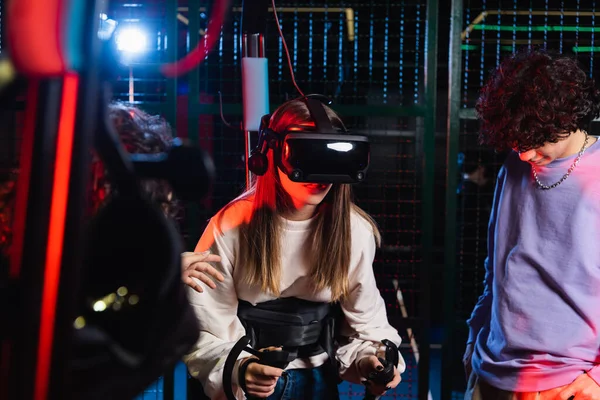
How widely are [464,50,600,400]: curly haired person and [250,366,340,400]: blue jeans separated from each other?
475 millimetres

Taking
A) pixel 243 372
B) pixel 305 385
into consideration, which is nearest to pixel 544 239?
pixel 305 385

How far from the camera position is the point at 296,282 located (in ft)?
6.16

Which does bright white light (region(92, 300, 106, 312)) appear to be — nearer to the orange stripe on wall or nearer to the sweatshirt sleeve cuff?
the orange stripe on wall

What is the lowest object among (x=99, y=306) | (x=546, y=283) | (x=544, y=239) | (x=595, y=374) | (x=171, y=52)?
(x=595, y=374)

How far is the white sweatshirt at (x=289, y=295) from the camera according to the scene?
177cm

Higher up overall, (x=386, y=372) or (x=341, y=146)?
(x=341, y=146)

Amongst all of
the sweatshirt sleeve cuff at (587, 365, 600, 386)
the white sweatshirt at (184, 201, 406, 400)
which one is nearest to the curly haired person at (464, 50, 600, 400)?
the sweatshirt sleeve cuff at (587, 365, 600, 386)

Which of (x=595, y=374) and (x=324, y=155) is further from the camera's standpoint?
(x=595, y=374)

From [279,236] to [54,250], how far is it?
1413mm

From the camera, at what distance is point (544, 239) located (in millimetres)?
1828

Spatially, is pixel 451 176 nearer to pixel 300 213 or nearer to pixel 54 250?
pixel 300 213

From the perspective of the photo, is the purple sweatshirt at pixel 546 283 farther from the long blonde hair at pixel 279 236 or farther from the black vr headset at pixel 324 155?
the black vr headset at pixel 324 155

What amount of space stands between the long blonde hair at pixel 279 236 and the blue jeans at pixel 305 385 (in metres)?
0.24

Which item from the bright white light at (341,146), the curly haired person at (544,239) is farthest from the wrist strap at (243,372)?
the curly haired person at (544,239)
